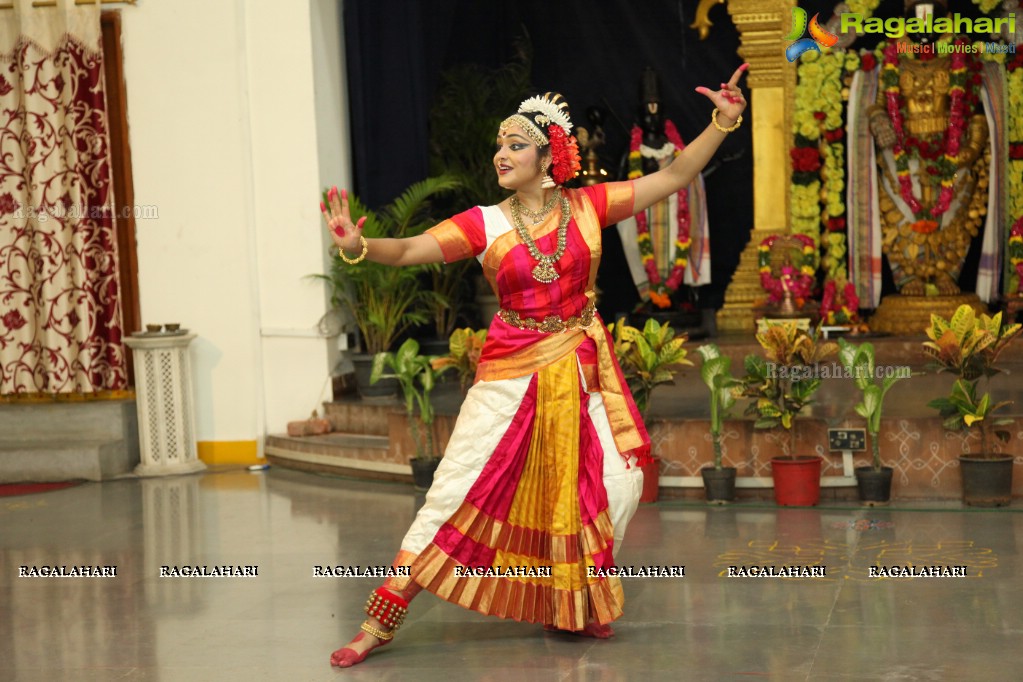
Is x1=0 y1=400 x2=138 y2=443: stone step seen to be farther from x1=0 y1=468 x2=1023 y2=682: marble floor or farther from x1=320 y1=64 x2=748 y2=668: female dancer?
Result: x1=320 y1=64 x2=748 y2=668: female dancer

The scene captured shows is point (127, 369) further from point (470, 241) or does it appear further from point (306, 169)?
point (470, 241)

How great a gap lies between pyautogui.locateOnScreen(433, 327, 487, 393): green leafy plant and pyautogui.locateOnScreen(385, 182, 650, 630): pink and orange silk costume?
217cm

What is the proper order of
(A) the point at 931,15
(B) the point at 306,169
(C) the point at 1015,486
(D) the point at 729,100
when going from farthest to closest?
(A) the point at 931,15
(B) the point at 306,169
(C) the point at 1015,486
(D) the point at 729,100

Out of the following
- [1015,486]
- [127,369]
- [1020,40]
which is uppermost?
[1020,40]

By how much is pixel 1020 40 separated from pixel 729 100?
506 centimetres

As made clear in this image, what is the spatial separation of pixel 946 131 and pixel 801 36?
1.18 m

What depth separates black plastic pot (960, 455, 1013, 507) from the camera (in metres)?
5.47

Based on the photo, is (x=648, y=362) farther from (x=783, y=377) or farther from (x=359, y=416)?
(x=359, y=416)

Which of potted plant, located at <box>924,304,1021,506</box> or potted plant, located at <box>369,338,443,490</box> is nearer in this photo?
potted plant, located at <box>924,304,1021,506</box>

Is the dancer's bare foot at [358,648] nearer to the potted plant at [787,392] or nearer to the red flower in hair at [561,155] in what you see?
the red flower in hair at [561,155]

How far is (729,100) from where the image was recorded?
380cm

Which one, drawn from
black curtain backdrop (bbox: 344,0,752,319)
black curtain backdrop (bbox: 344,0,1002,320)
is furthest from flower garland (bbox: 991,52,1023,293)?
black curtain backdrop (bbox: 344,0,752,319)

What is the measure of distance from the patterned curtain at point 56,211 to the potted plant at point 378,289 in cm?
128

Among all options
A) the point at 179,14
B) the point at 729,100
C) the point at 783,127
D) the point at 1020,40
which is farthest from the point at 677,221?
the point at 729,100
